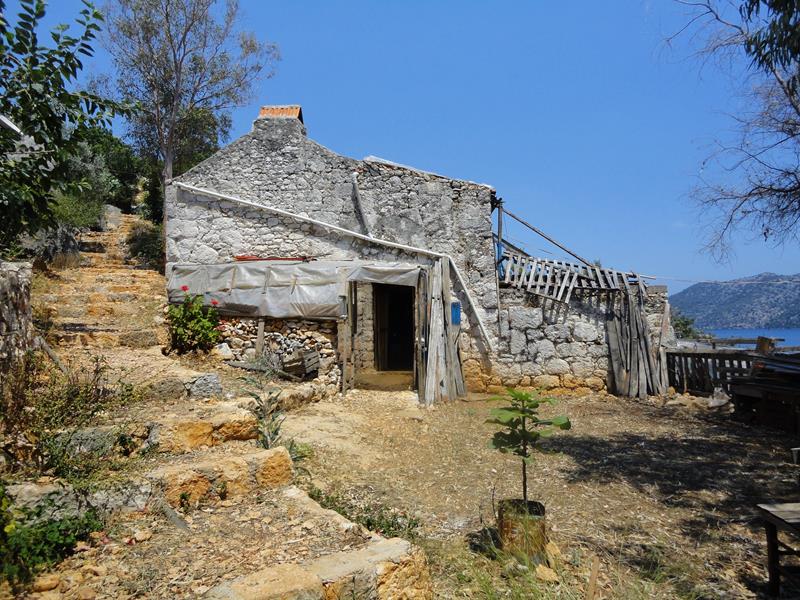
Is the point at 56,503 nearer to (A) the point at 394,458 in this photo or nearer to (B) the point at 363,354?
(A) the point at 394,458

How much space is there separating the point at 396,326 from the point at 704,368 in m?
7.12

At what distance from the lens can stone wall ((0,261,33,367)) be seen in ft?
15.6

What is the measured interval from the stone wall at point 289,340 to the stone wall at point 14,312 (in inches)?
146

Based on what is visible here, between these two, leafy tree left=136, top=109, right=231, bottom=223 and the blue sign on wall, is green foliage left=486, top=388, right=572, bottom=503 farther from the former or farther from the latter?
leafy tree left=136, top=109, right=231, bottom=223

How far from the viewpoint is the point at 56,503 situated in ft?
10.2

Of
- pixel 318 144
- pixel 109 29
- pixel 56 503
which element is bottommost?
pixel 56 503

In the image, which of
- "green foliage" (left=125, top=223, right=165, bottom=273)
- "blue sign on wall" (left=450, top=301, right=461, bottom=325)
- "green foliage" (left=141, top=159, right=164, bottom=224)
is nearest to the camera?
"blue sign on wall" (left=450, top=301, right=461, bottom=325)

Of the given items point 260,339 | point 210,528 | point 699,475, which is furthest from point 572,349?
point 210,528

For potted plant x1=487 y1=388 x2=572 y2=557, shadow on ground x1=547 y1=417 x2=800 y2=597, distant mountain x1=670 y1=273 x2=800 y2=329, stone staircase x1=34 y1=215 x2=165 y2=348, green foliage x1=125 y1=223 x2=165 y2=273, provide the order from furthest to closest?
→ distant mountain x1=670 y1=273 x2=800 y2=329 < green foliage x1=125 y1=223 x2=165 y2=273 < stone staircase x1=34 y1=215 x2=165 y2=348 < shadow on ground x1=547 y1=417 x2=800 y2=597 < potted plant x1=487 y1=388 x2=572 y2=557

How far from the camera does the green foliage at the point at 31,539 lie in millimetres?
2564

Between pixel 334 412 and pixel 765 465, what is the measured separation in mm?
5599

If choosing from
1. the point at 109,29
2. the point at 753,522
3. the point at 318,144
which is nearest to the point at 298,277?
the point at 318,144

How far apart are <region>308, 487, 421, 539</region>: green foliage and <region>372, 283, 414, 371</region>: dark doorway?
26.6 feet

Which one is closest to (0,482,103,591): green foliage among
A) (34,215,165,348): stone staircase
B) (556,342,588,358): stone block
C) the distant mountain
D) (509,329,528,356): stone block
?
(34,215,165,348): stone staircase
